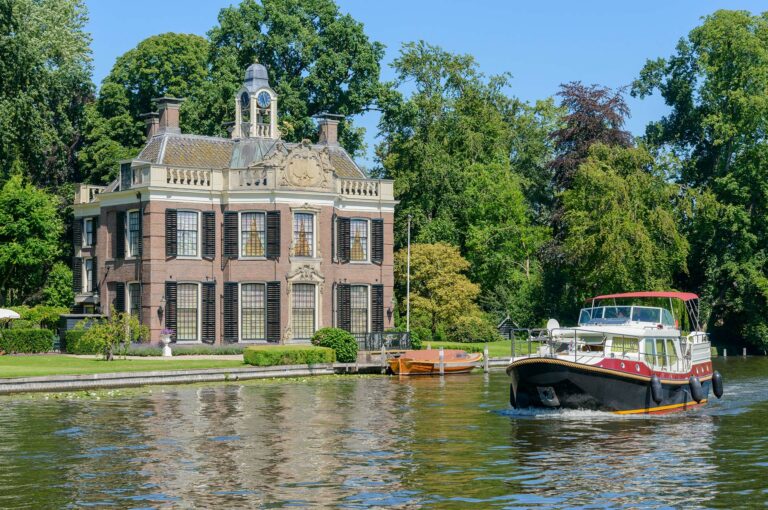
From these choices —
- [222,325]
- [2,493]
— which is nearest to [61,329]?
[222,325]

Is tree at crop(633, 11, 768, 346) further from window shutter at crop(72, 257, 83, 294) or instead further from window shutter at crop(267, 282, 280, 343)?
window shutter at crop(72, 257, 83, 294)

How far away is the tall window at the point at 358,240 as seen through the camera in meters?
69.8

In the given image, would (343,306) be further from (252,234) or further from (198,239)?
(198,239)

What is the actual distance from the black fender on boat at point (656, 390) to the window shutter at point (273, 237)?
3048 centimetres

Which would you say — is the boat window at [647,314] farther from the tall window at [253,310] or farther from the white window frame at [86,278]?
the white window frame at [86,278]

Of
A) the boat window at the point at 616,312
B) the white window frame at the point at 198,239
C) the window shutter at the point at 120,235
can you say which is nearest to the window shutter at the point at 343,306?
the white window frame at the point at 198,239

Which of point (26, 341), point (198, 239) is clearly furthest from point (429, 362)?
point (26, 341)

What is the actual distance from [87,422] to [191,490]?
12.8 meters

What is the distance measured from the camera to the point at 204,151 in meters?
69.1

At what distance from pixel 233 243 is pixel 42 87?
13928 millimetres

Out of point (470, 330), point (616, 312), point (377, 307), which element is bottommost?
point (470, 330)

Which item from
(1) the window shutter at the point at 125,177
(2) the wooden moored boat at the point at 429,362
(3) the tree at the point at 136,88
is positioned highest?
(3) the tree at the point at 136,88

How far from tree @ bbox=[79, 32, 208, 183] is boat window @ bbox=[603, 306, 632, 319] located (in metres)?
44.1

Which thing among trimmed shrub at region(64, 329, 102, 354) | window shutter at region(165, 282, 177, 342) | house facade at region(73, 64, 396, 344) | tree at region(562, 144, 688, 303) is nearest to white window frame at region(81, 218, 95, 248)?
house facade at region(73, 64, 396, 344)
